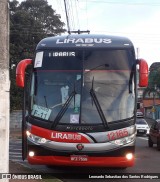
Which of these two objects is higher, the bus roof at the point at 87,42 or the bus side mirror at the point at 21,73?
the bus roof at the point at 87,42

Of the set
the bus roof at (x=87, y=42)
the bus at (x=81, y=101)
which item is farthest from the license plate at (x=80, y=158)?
the bus roof at (x=87, y=42)

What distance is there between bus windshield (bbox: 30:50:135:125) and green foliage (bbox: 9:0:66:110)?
27.4 m

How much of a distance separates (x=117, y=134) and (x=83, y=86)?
137 centimetres

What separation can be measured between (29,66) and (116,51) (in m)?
2.16

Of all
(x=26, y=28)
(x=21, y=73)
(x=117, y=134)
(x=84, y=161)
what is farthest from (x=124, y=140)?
(x=26, y=28)

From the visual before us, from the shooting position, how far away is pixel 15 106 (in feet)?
129

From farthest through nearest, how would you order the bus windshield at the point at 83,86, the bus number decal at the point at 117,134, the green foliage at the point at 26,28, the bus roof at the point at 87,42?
the green foliage at the point at 26,28
the bus roof at the point at 87,42
the bus windshield at the point at 83,86
the bus number decal at the point at 117,134

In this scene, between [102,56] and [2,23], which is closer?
[2,23]

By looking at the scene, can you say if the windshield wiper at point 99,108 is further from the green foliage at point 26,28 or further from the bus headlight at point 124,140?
the green foliage at point 26,28

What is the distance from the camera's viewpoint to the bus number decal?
8984 millimetres

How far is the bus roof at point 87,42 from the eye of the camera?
9.86 meters

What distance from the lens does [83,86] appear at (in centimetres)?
937

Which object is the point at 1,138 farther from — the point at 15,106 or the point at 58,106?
the point at 15,106

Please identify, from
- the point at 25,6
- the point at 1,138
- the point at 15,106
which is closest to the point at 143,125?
the point at 15,106
